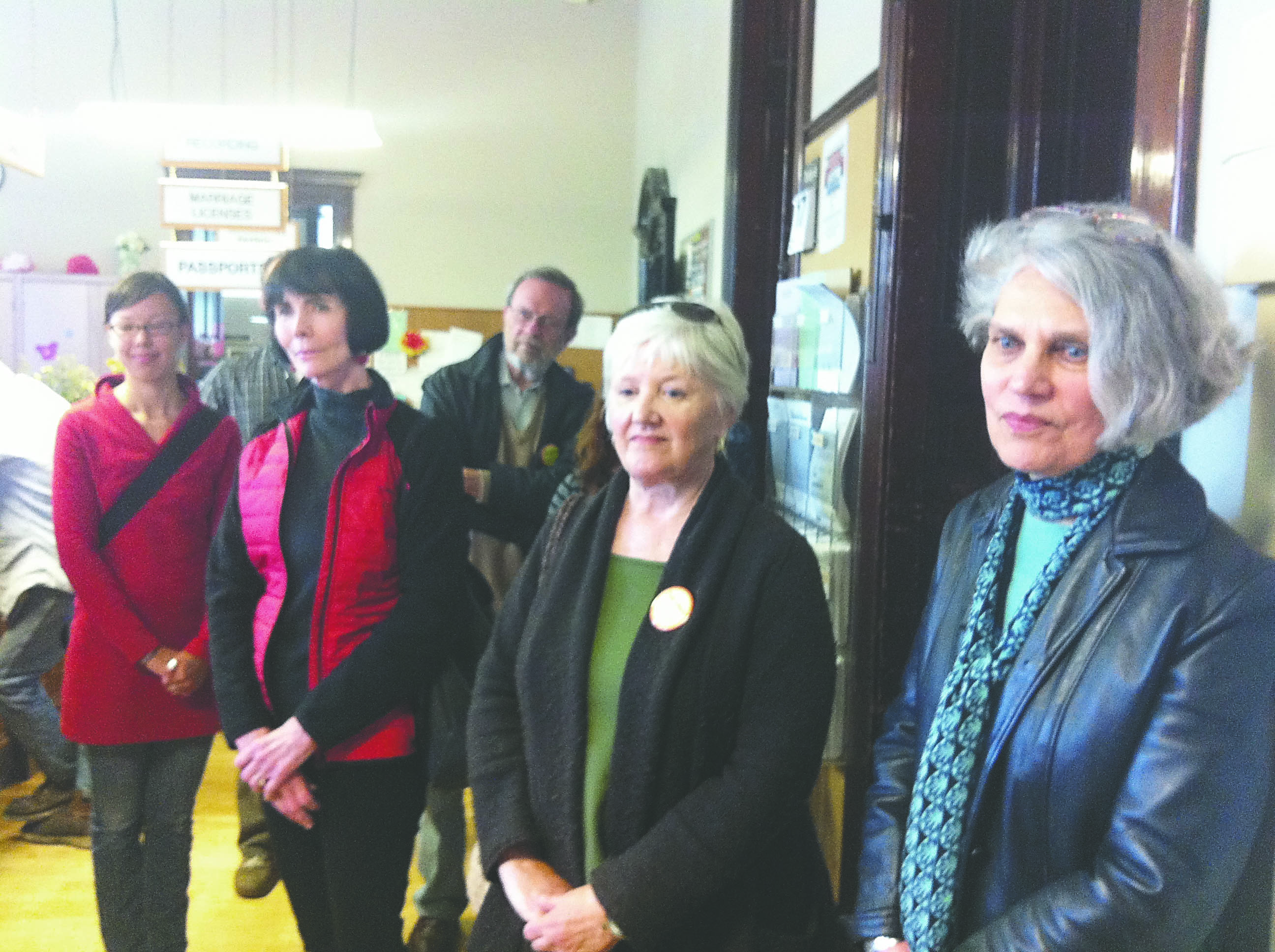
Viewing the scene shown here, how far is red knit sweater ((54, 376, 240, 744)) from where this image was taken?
A: 1825 millimetres

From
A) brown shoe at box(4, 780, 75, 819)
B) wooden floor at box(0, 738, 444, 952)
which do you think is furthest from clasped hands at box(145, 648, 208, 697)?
brown shoe at box(4, 780, 75, 819)

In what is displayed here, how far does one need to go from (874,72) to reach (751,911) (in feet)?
4.69

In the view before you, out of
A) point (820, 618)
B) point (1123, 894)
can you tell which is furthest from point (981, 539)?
point (1123, 894)

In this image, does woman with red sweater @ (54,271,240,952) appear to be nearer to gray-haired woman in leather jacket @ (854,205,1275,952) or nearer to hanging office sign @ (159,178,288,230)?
gray-haired woman in leather jacket @ (854,205,1275,952)

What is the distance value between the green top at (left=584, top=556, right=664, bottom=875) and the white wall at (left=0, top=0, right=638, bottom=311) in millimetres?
4824

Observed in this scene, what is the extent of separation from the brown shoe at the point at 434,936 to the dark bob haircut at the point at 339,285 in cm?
137

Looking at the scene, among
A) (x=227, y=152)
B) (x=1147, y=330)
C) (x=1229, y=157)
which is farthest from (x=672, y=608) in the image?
(x=227, y=152)

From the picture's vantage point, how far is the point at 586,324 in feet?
18.8

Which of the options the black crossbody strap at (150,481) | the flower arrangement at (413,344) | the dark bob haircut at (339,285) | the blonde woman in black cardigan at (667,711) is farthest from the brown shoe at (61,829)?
the flower arrangement at (413,344)

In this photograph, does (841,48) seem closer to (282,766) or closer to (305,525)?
(305,525)

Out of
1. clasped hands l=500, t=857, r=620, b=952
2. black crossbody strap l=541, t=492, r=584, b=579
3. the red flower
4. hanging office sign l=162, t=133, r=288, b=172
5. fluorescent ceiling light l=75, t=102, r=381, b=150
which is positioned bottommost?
clasped hands l=500, t=857, r=620, b=952

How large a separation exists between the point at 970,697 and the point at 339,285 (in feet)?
3.96

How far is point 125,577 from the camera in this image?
1.86 meters

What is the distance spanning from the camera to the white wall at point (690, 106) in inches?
120
